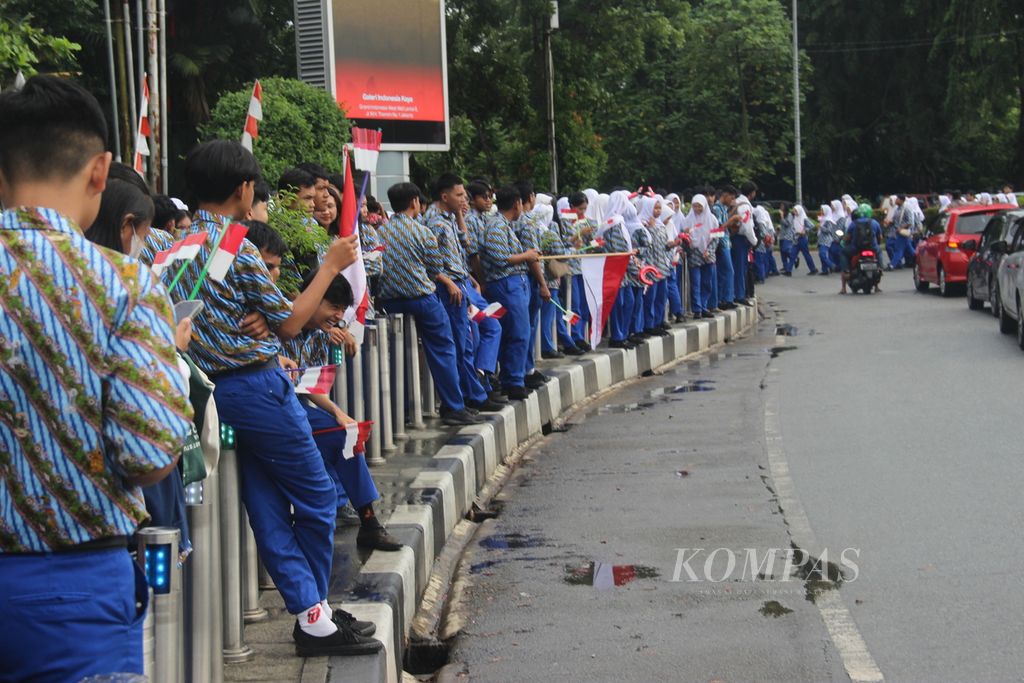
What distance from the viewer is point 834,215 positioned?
36.7m

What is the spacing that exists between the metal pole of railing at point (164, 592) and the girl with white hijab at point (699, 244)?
16806mm

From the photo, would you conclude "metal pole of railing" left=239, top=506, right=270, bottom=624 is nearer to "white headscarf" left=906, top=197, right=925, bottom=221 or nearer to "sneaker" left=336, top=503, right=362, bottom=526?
"sneaker" left=336, top=503, right=362, bottom=526

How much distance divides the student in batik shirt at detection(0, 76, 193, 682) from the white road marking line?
3.27 metres

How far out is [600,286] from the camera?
50.8 feet

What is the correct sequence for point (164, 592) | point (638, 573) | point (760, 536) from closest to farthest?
point (164, 592) → point (638, 573) → point (760, 536)

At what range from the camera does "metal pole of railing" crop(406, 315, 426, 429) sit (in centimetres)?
1066

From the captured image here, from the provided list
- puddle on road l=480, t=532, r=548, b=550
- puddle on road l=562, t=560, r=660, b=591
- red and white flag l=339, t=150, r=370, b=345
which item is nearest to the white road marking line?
puddle on road l=562, t=560, r=660, b=591

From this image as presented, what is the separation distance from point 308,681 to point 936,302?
70.3 ft

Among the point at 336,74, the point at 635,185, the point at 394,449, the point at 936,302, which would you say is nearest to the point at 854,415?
the point at 394,449

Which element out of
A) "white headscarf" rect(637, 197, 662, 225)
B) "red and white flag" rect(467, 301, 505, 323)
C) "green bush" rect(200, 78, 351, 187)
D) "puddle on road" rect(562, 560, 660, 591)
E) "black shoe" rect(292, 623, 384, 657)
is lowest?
A: "puddle on road" rect(562, 560, 660, 591)

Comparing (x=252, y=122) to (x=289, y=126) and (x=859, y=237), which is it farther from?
(x=859, y=237)

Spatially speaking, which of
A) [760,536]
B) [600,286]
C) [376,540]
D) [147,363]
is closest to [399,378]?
[760,536]

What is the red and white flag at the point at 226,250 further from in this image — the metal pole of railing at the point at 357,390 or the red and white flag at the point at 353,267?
the metal pole of railing at the point at 357,390

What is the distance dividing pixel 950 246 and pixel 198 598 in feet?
76.9
